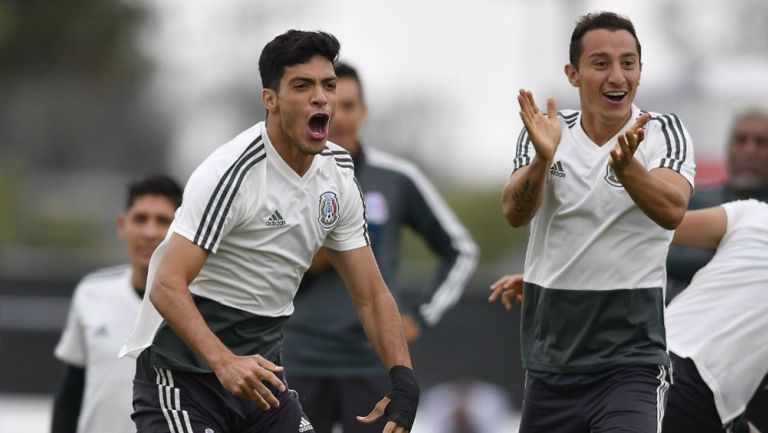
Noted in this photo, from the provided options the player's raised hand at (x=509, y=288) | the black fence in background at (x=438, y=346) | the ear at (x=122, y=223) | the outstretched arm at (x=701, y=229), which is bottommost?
the black fence in background at (x=438, y=346)

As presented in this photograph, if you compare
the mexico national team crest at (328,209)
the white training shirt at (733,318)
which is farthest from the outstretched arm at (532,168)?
the white training shirt at (733,318)

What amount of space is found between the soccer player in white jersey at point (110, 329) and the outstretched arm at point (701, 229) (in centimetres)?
256

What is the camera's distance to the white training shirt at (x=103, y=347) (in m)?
7.50

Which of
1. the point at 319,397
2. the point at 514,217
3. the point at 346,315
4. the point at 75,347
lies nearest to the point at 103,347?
the point at 75,347

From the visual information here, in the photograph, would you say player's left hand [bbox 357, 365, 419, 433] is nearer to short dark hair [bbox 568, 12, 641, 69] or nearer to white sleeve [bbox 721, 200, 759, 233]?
short dark hair [bbox 568, 12, 641, 69]

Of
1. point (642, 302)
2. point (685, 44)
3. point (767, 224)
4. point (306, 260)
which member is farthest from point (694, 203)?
point (685, 44)

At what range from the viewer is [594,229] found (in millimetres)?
6414

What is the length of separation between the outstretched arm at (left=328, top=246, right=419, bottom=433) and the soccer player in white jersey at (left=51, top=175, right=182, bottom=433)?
1.63 meters

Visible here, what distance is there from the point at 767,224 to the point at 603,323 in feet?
3.12

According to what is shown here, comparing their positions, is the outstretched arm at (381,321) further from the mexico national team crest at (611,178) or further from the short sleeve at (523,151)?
the mexico national team crest at (611,178)

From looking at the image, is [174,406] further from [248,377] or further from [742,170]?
[742,170]

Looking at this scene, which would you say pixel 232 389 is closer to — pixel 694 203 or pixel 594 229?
pixel 594 229

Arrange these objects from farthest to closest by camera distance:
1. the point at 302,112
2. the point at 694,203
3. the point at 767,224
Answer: the point at 694,203
the point at 767,224
the point at 302,112

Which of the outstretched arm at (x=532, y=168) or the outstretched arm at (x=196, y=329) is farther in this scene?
the outstretched arm at (x=532, y=168)
